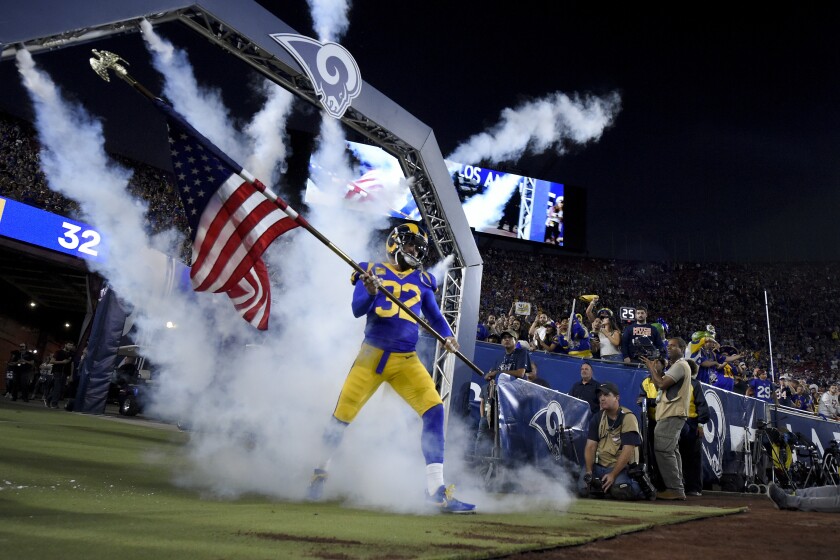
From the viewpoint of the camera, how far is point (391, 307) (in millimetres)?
5125

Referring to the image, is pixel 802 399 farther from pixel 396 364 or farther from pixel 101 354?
pixel 101 354

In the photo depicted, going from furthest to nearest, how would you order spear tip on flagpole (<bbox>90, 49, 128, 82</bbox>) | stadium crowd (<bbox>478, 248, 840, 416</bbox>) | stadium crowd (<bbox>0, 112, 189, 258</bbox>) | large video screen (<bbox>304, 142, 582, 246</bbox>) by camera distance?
stadium crowd (<bbox>478, 248, 840, 416</bbox>) → large video screen (<bbox>304, 142, 582, 246</bbox>) → stadium crowd (<bbox>0, 112, 189, 258</bbox>) → spear tip on flagpole (<bbox>90, 49, 128, 82</bbox>)

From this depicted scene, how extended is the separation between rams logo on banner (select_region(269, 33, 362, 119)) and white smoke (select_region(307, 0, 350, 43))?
175 centimetres

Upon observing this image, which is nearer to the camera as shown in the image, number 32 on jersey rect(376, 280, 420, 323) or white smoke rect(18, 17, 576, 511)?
number 32 on jersey rect(376, 280, 420, 323)

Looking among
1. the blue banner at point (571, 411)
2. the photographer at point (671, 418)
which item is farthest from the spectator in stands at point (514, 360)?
the photographer at point (671, 418)

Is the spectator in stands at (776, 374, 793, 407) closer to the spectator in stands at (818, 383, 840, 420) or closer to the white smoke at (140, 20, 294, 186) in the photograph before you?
the spectator in stands at (818, 383, 840, 420)

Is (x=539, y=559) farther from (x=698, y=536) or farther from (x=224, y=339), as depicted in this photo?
(x=224, y=339)

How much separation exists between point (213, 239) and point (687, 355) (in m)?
9.38

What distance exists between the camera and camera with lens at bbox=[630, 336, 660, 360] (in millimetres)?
9406

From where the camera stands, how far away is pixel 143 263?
43.8 ft

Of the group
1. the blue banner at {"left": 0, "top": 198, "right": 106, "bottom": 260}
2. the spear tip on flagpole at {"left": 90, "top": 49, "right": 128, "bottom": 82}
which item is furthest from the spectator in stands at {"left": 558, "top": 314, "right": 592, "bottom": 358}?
the blue banner at {"left": 0, "top": 198, "right": 106, "bottom": 260}

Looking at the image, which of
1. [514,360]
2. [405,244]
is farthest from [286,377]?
[514,360]

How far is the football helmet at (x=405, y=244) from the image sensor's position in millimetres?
5399

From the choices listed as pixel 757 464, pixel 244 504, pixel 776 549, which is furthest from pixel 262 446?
pixel 757 464
